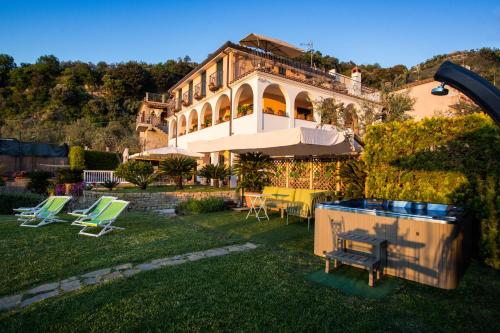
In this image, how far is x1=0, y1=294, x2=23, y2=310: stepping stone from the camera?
301 centimetres

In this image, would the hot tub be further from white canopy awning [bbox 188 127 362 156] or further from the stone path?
white canopy awning [bbox 188 127 362 156]

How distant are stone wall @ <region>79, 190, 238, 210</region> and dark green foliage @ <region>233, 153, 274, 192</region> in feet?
4.50

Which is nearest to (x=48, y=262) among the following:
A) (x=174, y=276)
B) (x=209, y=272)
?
(x=174, y=276)

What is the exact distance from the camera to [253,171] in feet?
34.8

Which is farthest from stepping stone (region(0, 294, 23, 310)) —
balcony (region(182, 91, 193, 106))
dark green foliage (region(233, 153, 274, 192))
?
balcony (region(182, 91, 193, 106))

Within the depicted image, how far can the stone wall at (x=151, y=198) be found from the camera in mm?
10359

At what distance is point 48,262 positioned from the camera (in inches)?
174

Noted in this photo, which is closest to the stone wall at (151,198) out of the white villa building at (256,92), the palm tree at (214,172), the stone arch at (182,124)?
the palm tree at (214,172)

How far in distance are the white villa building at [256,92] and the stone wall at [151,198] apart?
368cm

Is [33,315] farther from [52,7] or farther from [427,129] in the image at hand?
[52,7]

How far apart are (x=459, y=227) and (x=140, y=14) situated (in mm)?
18270

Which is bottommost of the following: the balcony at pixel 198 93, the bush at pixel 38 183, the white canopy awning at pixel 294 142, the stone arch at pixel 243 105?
the bush at pixel 38 183

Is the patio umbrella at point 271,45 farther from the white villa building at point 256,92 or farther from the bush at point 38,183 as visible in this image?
the bush at point 38,183

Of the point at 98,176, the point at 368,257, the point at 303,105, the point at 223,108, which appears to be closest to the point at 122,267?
the point at 368,257
